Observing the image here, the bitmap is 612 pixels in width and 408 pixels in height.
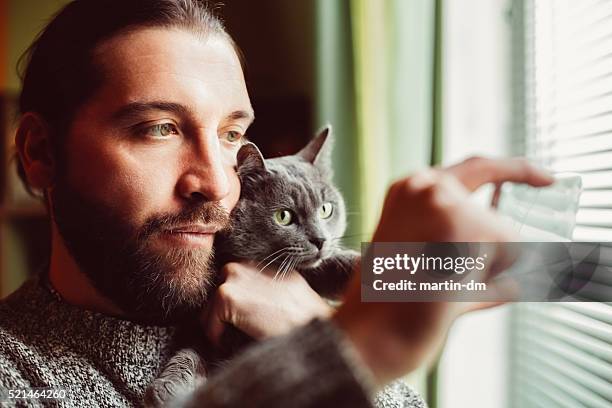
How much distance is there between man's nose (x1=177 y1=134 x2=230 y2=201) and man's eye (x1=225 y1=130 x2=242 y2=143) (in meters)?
0.03

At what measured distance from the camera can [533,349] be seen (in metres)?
0.77

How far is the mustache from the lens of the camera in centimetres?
66

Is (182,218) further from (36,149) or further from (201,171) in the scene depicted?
(36,149)

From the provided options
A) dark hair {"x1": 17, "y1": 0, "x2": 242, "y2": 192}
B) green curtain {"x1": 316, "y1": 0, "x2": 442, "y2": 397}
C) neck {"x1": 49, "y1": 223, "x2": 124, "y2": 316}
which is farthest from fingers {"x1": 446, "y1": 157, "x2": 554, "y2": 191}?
neck {"x1": 49, "y1": 223, "x2": 124, "y2": 316}

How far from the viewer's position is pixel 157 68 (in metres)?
0.64

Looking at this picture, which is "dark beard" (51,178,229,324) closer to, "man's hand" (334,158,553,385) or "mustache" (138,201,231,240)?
"mustache" (138,201,231,240)

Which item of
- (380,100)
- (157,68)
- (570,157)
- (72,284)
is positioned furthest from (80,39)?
(570,157)

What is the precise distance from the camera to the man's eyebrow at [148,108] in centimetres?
64

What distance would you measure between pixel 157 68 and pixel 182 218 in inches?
7.7

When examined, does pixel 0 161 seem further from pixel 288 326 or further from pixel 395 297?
pixel 395 297

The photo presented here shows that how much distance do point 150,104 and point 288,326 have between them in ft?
1.08

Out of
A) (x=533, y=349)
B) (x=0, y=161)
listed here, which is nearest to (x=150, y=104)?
(x=0, y=161)

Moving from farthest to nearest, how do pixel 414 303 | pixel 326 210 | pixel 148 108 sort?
pixel 326 210 < pixel 148 108 < pixel 414 303

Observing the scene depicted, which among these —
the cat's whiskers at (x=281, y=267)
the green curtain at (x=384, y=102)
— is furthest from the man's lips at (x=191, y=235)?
the green curtain at (x=384, y=102)
